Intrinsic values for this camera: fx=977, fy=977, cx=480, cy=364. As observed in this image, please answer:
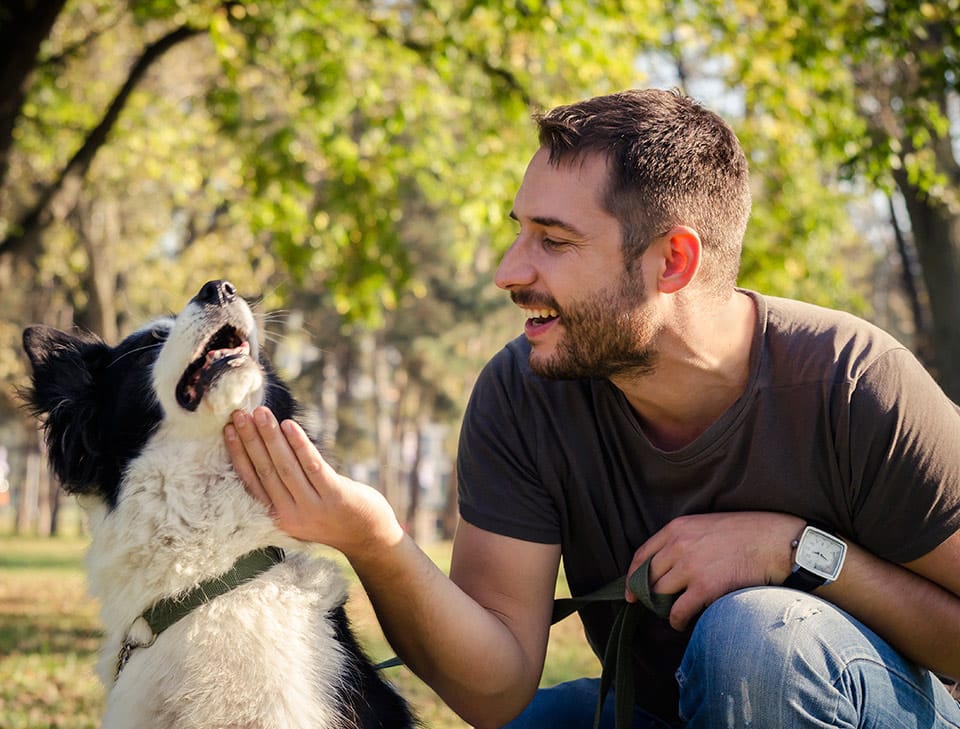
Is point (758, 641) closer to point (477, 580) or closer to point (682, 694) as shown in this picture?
point (682, 694)

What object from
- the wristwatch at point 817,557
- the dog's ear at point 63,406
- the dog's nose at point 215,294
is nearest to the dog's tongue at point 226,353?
the dog's nose at point 215,294

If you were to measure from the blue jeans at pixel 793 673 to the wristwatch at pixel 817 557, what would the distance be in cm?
7

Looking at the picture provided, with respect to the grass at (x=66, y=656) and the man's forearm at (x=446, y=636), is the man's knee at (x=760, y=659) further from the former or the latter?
the grass at (x=66, y=656)

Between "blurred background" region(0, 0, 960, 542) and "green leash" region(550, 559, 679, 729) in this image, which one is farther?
"blurred background" region(0, 0, 960, 542)

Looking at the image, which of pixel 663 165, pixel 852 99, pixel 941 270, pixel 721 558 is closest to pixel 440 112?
pixel 852 99

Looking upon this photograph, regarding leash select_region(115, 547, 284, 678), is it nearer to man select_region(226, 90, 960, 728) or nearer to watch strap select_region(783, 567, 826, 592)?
man select_region(226, 90, 960, 728)

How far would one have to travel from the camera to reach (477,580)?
2586mm

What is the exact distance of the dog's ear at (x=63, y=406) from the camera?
2600 millimetres

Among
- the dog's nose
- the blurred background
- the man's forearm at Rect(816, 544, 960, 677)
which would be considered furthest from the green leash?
the blurred background

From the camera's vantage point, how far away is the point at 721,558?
2.30 m

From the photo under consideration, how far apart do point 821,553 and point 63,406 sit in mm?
1965

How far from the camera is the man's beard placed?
2.43 m

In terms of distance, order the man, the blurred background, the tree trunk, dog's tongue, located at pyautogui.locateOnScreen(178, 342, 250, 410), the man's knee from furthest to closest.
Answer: the tree trunk < the blurred background < dog's tongue, located at pyautogui.locateOnScreen(178, 342, 250, 410) < the man < the man's knee

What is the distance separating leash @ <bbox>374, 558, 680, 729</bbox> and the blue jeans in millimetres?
146
